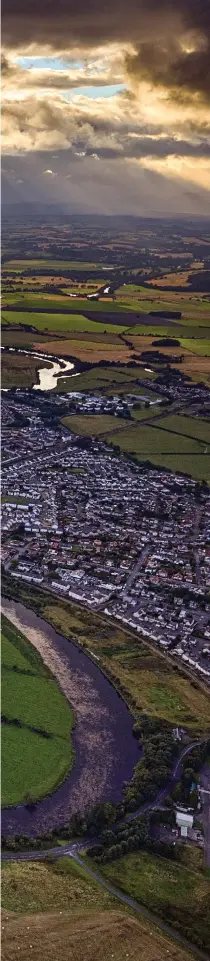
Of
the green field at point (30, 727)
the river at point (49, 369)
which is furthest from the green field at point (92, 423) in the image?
the green field at point (30, 727)

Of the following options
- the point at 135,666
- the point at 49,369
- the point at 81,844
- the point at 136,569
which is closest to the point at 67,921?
the point at 81,844

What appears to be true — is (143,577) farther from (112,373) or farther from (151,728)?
(112,373)

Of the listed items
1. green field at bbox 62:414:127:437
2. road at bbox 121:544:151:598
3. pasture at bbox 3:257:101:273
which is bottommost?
road at bbox 121:544:151:598

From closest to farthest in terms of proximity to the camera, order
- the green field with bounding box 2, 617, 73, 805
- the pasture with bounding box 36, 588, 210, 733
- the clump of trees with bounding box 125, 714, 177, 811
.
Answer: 1. the clump of trees with bounding box 125, 714, 177, 811
2. the green field with bounding box 2, 617, 73, 805
3. the pasture with bounding box 36, 588, 210, 733

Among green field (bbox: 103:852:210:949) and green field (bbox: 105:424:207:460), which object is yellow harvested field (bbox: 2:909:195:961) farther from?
green field (bbox: 105:424:207:460)

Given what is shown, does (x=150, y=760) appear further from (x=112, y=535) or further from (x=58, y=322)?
(x=58, y=322)

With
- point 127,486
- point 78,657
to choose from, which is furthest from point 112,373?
point 78,657

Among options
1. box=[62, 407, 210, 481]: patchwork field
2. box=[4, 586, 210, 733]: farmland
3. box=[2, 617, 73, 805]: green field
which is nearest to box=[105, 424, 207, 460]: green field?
box=[62, 407, 210, 481]: patchwork field
